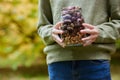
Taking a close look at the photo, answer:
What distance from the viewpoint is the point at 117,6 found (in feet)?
8.08

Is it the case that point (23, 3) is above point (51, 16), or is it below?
above

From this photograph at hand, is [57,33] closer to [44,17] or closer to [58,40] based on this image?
[58,40]

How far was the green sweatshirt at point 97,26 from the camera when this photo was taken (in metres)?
2.41

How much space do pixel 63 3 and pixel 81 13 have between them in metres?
0.18

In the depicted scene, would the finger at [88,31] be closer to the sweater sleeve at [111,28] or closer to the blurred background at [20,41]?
Answer: the sweater sleeve at [111,28]

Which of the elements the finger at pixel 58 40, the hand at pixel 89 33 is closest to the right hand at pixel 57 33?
the finger at pixel 58 40

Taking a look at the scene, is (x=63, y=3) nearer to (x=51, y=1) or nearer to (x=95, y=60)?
(x=51, y=1)

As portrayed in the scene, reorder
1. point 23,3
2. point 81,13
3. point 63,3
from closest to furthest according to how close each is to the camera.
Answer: point 81,13
point 63,3
point 23,3

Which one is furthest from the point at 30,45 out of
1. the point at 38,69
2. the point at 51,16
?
the point at 51,16

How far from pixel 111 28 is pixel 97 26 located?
7 cm

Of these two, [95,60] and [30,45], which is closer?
[95,60]

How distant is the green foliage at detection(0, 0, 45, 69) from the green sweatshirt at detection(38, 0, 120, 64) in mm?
3236

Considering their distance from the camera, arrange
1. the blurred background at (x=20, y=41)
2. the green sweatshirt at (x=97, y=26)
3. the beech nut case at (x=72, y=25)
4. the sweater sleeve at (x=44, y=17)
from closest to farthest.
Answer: the beech nut case at (x=72, y=25) < the green sweatshirt at (x=97, y=26) < the sweater sleeve at (x=44, y=17) < the blurred background at (x=20, y=41)

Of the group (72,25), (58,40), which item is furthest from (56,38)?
(72,25)
